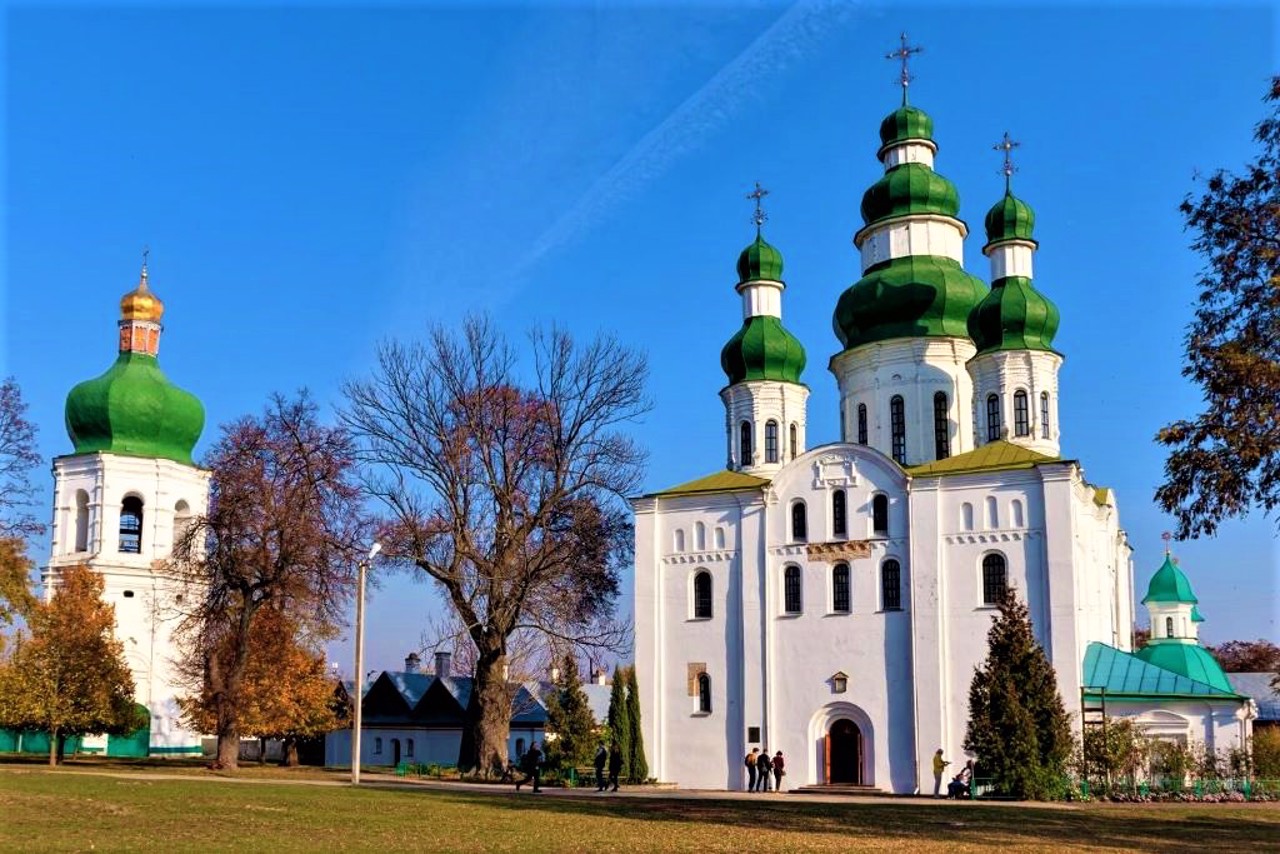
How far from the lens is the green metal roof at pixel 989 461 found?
3697cm

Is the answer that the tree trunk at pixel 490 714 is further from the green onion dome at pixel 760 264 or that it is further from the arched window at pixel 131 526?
the arched window at pixel 131 526

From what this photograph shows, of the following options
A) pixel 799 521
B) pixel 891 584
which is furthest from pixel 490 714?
pixel 891 584

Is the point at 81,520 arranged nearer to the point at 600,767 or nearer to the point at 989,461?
the point at 600,767

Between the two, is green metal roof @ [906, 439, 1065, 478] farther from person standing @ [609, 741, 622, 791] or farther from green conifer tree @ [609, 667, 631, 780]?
person standing @ [609, 741, 622, 791]

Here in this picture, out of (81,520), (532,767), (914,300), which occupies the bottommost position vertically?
(532,767)

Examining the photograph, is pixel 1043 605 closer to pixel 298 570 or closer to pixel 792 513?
pixel 792 513

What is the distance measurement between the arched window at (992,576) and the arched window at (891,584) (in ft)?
7.82

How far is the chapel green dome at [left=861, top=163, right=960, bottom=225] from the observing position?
4447 centimetres

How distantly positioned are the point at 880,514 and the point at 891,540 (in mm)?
865

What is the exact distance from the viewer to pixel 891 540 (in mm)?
38531

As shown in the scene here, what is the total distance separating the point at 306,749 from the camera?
197 ft

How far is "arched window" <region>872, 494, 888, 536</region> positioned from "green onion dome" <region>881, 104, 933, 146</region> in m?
13.6

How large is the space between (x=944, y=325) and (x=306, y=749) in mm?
34484

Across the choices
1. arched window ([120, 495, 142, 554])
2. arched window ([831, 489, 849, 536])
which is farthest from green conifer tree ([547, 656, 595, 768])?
arched window ([120, 495, 142, 554])
